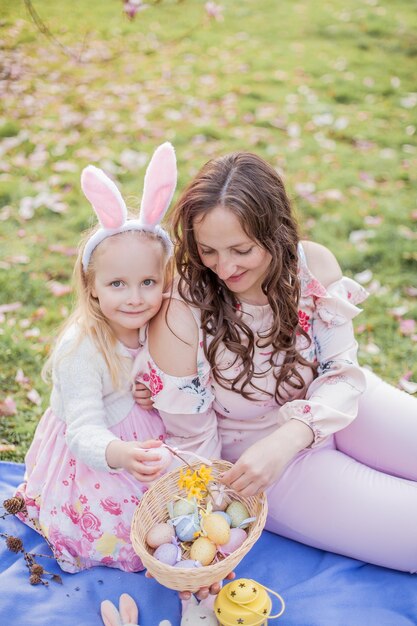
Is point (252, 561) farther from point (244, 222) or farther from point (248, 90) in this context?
point (248, 90)

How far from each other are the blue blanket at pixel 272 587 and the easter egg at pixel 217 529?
1.22 ft

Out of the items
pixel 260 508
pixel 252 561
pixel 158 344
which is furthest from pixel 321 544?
pixel 158 344

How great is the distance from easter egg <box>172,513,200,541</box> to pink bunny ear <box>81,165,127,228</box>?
95 centimetres

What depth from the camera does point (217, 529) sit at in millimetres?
2082

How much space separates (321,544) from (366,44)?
603 centimetres

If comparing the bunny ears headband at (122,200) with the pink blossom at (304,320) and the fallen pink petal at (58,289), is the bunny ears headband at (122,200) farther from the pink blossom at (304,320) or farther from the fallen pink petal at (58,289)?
the fallen pink petal at (58,289)

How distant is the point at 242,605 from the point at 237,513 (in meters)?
0.27

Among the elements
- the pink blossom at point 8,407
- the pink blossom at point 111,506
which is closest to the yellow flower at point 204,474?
the pink blossom at point 111,506

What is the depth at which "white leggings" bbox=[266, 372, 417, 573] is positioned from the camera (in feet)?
7.68

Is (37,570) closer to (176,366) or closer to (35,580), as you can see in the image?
(35,580)

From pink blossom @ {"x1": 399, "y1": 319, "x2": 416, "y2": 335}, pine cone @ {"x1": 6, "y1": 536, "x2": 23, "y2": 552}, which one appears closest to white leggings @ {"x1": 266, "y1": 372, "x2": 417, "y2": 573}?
pine cone @ {"x1": 6, "y1": 536, "x2": 23, "y2": 552}

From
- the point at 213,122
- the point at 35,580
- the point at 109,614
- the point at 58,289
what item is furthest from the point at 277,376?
the point at 213,122

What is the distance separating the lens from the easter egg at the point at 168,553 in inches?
80.4

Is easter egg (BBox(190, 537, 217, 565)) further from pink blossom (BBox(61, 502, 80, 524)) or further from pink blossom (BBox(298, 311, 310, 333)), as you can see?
pink blossom (BBox(298, 311, 310, 333))
